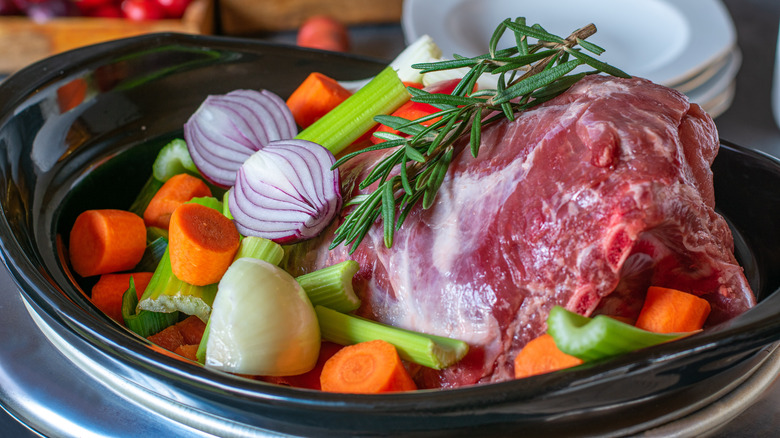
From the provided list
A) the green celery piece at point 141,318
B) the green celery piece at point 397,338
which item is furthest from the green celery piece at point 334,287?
the green celery piece at point 141,318

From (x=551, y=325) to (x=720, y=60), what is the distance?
178cm

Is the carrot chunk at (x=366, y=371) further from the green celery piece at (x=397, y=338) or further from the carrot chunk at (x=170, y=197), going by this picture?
the carrot chunk at (x=170, y=197)

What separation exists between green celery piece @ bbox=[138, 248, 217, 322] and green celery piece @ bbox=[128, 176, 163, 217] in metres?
0.34

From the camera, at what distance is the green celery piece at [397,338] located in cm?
99

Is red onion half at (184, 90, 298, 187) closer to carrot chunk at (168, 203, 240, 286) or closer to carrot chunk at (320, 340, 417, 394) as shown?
carrot chunk at (168, 203, 240, 286)

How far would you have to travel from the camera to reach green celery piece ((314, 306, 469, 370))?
0.99 m

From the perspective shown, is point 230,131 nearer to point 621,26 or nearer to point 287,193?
point 287,193

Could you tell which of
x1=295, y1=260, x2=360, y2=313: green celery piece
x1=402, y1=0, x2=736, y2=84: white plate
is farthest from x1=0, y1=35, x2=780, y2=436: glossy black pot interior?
x1=402, y1=0, x2=736, y2=84: white plate

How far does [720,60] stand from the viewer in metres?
2.29

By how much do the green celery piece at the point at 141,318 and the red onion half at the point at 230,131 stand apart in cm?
29

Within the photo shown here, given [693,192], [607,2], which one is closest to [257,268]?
[693,192]

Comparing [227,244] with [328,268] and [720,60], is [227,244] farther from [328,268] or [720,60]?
[720,60]

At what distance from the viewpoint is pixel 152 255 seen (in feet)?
4.39

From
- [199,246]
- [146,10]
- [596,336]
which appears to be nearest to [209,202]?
[199,246]
